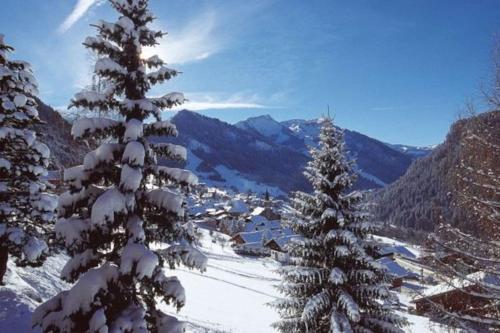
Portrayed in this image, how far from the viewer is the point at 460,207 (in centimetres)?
930

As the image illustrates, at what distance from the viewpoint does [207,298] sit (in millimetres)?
35562

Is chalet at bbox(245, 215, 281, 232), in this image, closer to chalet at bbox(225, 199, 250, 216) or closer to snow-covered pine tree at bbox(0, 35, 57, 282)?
chalet at bbox(225, 199, 250, 216)

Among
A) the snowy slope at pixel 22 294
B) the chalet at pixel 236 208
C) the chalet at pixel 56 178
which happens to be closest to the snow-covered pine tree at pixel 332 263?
the snowy slope at pixel 22 294

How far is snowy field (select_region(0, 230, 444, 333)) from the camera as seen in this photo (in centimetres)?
1462

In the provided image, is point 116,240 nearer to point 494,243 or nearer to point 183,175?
point 183,175

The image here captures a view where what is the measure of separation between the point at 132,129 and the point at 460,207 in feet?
26.4

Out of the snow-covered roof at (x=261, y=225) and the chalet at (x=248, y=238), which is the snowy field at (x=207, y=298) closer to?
the chalet at (x=248, y=238)

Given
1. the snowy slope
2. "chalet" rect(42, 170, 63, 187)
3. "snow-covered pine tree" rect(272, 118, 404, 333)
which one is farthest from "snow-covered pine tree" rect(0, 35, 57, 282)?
"snow-covered pine tree" rect(272, 118, 404, 333)

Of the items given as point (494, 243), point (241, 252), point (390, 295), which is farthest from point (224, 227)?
point (494, 243)

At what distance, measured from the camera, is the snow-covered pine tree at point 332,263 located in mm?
15633

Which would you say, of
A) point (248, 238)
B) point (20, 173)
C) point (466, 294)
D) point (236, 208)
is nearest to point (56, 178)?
point (20, 173)

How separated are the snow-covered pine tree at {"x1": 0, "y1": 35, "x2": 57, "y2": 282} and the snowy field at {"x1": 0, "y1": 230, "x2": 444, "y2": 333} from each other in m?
1.62

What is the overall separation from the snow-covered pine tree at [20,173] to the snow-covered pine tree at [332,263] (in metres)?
10.0

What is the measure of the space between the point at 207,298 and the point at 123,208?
28480 millimetres
